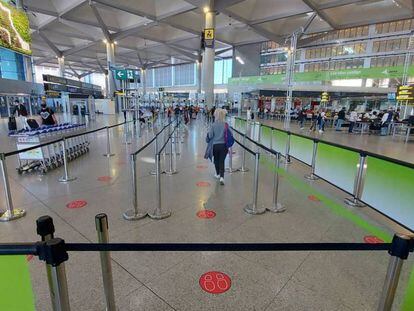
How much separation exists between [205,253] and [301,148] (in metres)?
5.21

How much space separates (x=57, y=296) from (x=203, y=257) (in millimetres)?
1825

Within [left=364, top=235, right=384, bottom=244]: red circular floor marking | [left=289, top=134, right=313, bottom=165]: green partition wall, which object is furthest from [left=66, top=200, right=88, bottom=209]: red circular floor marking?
[left=289, top=134, right=313, bottom=165]: green partition wall

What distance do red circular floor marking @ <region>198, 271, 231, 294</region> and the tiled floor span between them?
6cm

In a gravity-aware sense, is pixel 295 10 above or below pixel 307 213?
above

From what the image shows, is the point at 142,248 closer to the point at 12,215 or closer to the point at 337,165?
the point at 12,215

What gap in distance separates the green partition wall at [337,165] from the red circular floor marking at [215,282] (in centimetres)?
356

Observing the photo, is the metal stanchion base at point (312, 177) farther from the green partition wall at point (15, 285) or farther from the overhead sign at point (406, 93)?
the overhead sign at point (406, 93)

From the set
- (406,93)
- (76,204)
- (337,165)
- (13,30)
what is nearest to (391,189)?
(337,165)

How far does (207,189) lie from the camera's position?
534 cm

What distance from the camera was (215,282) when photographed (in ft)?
8.32

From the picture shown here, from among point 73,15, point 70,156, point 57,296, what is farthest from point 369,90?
point 73,15

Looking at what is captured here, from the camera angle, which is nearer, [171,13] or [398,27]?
[171,13]

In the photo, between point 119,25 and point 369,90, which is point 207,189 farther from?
point 119,25

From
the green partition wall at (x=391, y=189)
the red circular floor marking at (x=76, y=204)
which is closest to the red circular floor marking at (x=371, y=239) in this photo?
the green partition wall at (x=391, y=189)
